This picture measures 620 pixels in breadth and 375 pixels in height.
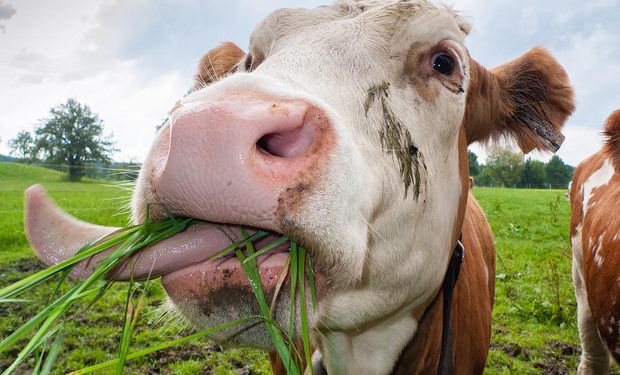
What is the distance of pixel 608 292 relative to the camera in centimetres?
374

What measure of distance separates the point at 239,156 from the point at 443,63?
3.98 feet

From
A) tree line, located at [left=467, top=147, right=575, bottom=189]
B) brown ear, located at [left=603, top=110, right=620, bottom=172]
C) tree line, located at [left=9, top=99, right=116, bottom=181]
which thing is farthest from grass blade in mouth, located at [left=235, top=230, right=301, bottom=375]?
tree line, located at [left=467, top=147, right=575, bottom=189]

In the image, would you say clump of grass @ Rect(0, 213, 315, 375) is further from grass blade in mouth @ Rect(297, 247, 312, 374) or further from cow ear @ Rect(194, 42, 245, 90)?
cow ear @ Rect(194, 42, 245, 90)

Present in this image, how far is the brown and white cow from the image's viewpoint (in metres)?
1.13

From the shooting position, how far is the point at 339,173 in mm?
1203

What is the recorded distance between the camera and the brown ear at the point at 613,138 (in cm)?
385

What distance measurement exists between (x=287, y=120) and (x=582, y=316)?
5.10 metres

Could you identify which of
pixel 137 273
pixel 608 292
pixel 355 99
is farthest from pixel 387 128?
pixel 608 292

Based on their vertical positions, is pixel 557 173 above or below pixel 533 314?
above

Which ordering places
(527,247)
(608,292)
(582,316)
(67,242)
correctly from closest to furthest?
(67,242) < (608,292) < (582,316) < (527,247)

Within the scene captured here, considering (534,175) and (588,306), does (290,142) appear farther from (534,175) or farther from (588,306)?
(534,175)

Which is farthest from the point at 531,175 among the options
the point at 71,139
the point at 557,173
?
the point at 71,139

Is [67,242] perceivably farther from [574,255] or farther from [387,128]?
[574,255]

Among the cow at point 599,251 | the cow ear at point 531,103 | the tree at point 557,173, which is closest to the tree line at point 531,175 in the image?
the tree at point 557,173
